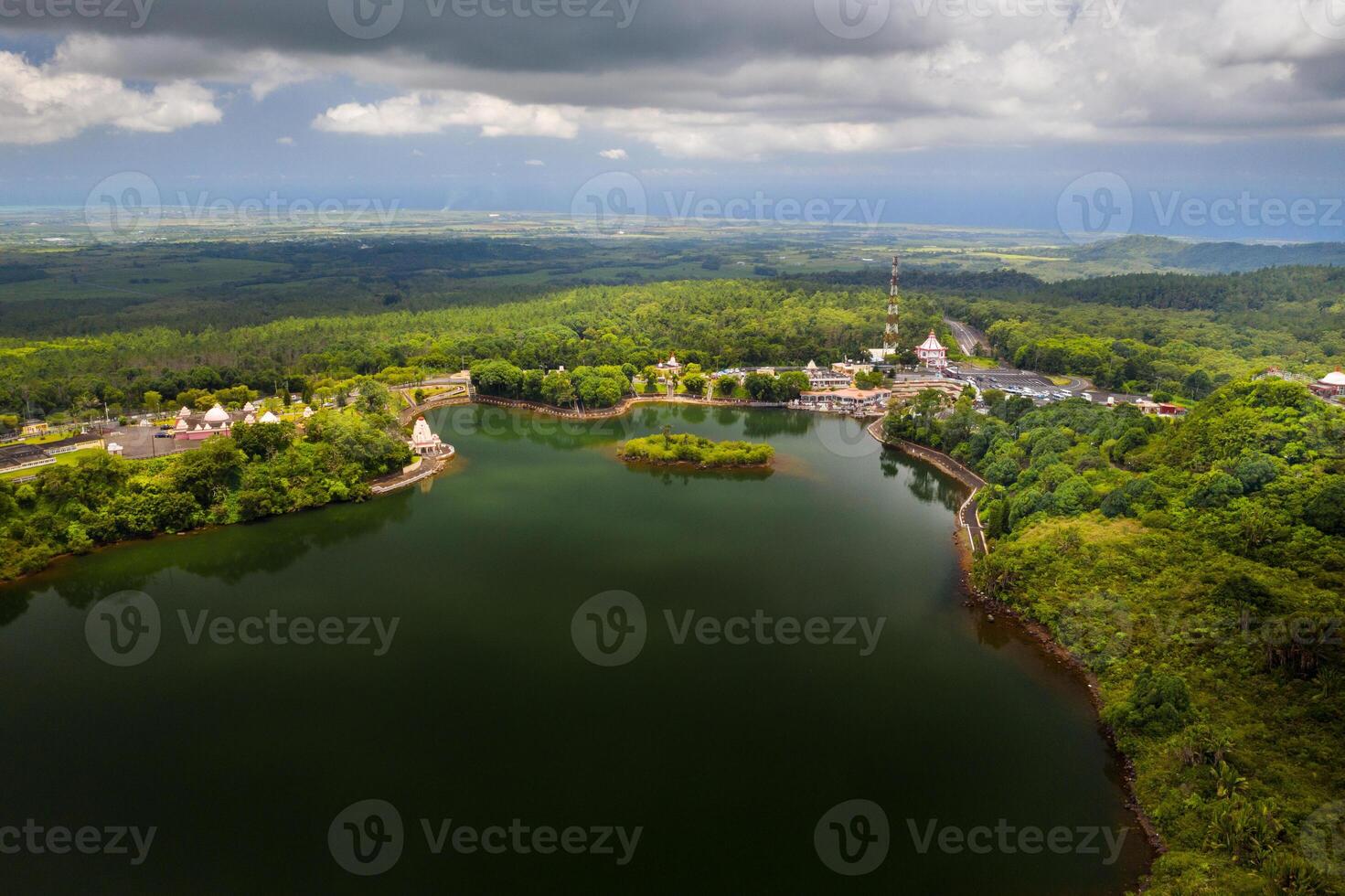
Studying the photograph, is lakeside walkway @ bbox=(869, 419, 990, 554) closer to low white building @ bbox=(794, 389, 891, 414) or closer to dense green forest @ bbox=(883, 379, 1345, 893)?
dense green forest @ bbox=(883, 379, 1345, 893)

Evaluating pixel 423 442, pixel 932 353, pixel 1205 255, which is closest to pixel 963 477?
pixel 423 442

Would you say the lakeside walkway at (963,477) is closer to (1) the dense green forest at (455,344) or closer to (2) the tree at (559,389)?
(2) the tree at (559,389)

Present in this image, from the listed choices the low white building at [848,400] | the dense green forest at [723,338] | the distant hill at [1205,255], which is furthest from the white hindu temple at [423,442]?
the distant hill at [1205,255]

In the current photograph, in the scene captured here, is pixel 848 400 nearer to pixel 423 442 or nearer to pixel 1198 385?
pixel 1198 385

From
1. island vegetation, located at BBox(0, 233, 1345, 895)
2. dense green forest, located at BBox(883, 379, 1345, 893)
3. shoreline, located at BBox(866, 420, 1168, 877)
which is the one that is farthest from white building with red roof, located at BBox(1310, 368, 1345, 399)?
shoreline, located at BBox(866, 420, 1168, 877)

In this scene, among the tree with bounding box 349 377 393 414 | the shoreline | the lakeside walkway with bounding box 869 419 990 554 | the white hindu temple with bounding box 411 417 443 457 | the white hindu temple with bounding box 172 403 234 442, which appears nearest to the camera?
the shoreline

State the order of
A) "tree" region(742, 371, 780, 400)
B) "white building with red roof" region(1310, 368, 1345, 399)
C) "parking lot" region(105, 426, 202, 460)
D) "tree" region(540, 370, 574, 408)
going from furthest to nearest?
"tree" region(742, 371, 780, 400), "tree" region(540, 370, 574, 408), "white building with red roof" region(1310, 368, 1345, 399), "parking lot" region(105, 426, 202, 460)
